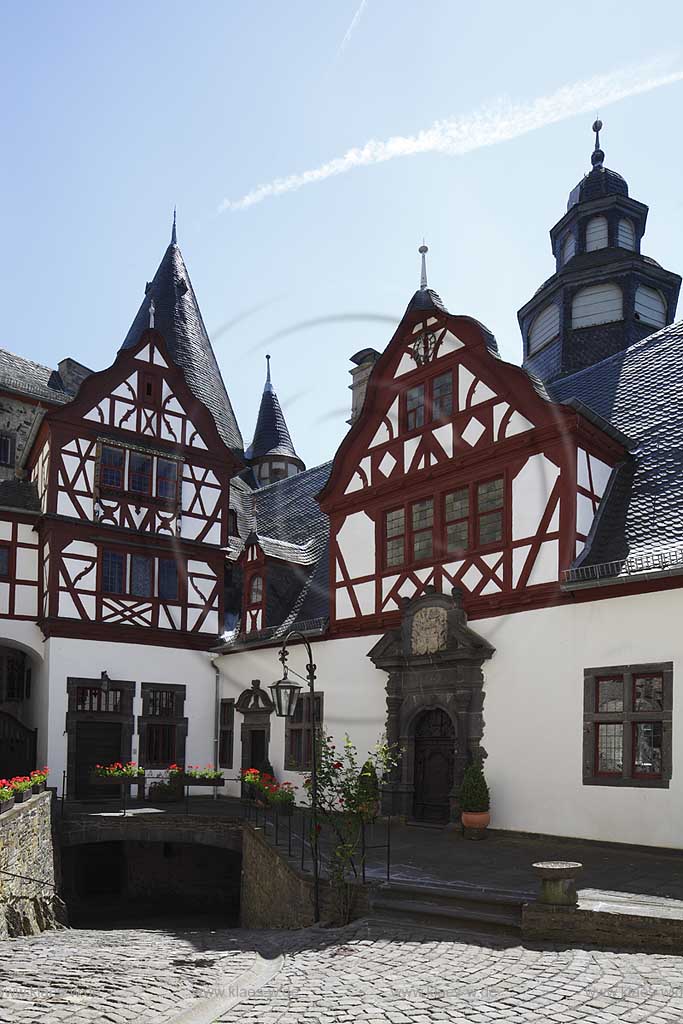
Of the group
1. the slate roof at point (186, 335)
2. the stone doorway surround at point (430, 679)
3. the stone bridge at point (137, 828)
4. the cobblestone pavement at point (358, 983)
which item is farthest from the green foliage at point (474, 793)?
the slate roof at point (186, 335)

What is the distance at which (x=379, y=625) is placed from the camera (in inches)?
801

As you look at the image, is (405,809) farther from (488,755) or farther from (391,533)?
(391,533)

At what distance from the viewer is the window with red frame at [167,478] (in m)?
26.9

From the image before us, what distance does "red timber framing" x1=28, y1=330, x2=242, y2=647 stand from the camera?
81.0 ft

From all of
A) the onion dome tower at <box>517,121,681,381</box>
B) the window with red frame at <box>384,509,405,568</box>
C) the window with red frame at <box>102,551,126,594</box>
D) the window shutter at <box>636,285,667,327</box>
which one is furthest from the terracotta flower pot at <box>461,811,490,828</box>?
the window shutter at <box>636,285,667,327</box>

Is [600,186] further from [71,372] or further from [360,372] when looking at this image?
[71,372]

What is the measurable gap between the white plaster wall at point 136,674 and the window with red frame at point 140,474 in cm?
438

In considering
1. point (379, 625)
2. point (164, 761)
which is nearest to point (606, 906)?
point (379, 625)

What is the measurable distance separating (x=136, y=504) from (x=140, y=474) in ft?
2.99

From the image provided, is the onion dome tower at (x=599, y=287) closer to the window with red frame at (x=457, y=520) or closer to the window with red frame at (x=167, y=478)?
the window with red frame at (x=457, y=520)

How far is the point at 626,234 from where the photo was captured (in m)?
29.8

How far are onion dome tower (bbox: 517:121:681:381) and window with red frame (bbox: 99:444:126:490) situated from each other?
13.4 meters

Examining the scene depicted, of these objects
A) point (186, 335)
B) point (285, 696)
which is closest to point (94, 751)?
point (285, 696)

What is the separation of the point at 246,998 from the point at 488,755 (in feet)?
32.0
